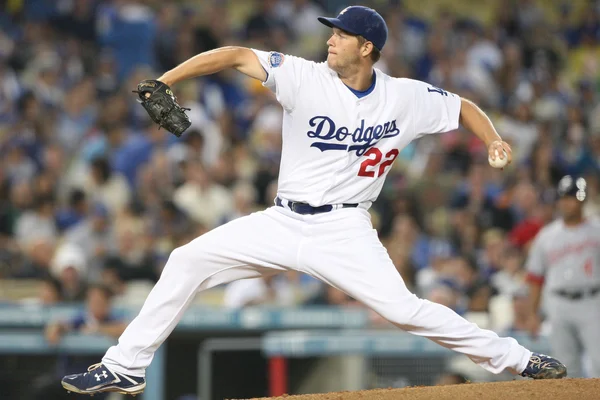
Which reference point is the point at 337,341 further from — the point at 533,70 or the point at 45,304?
the point at 533,70

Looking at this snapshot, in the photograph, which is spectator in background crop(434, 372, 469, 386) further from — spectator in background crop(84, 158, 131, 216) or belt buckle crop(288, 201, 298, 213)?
spectator in background crop(84, 158, 131, 216)

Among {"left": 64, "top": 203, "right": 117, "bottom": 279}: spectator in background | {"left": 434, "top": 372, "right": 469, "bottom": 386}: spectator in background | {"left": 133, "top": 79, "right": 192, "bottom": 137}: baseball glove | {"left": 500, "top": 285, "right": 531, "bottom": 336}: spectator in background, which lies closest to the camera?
{"left": 133, "top": 79, "right": 192, "bottom": 137}: baseball glove

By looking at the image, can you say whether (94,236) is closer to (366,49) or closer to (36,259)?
(36,259)

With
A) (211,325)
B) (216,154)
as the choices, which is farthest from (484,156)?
(211,325)

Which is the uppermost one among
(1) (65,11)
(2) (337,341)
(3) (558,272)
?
(1) (65,11)

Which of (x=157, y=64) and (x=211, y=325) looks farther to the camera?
(x=157, y=64)

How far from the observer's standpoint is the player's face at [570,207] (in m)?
7.50

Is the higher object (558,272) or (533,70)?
(533,70)

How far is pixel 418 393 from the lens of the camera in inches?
185

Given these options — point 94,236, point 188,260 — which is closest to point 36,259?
point 94,236

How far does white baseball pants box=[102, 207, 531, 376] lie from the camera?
461cm

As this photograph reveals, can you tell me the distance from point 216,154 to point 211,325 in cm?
382

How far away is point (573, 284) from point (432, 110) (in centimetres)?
304

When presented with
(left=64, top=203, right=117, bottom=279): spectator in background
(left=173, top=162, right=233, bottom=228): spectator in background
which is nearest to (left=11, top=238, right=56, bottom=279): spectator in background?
(left=64, top=203, right=117, bottom=279): spectator in background
